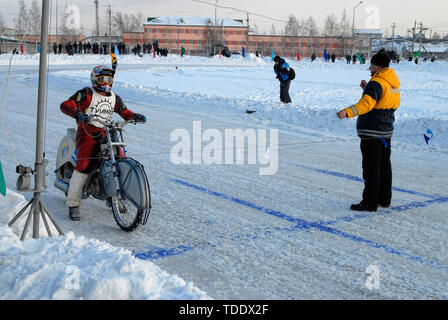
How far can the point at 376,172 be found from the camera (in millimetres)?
6285

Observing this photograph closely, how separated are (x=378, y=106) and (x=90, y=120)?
3.30 meters

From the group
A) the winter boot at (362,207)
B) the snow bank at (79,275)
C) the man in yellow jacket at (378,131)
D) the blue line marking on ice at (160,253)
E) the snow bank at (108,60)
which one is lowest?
the blue line marking on ice at (160,253)

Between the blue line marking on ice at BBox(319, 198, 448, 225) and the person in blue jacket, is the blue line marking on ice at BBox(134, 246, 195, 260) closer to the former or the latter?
the blue line marking on ice at BBox(319, 198, 448, 225)

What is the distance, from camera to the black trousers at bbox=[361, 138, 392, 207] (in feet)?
20.5

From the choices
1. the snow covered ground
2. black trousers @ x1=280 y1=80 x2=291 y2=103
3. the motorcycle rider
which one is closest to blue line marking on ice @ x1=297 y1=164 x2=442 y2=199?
the snow covered ground

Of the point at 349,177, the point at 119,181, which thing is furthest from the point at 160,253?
the point at 349,177

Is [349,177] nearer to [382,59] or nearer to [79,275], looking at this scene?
[382,59]

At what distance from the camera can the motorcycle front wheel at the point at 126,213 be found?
5.23m

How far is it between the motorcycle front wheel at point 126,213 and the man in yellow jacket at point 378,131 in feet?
8.59

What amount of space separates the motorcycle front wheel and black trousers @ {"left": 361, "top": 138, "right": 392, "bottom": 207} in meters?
2.74

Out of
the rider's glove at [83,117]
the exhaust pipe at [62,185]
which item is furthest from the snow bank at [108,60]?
the rider's glove at [83,117]

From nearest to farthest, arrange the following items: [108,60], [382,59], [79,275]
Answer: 1. [79,275]
2. [382,59]
3. [108,60]

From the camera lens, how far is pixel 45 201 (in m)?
6.48

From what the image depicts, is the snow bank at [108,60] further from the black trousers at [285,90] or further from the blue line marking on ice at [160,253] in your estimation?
the blue line marking on ice at [160,253]
